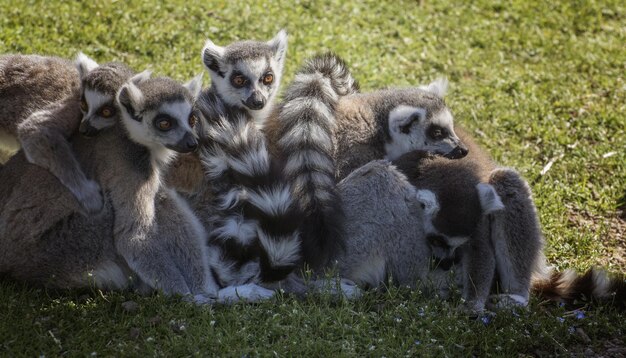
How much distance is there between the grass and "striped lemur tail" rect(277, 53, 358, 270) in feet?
1.40

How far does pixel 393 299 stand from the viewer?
5312mm

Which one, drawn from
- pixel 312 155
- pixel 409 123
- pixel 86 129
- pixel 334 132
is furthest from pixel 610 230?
pixel 86 129

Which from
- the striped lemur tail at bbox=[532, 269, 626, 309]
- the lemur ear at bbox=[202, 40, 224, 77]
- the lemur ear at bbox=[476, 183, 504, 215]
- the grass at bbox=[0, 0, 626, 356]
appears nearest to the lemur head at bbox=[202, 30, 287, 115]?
the lemur ear at bbox=[202, 40, 224, 77]

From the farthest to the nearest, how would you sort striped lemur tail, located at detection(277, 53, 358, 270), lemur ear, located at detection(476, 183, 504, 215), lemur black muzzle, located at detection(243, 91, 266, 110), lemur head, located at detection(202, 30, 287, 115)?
lemur head, located at detection(202, 30, 287, 115) → lemur black muzzle, located at detection(243, 91, 266, 110) → lemur ear, located at detection(476, 183, 504, 215) → striped lemur tail, located at detection(277, 53, 358, 270)

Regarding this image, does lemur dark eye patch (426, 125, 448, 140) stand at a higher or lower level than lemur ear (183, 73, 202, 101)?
lower

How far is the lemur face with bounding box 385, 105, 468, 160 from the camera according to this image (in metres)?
6.20

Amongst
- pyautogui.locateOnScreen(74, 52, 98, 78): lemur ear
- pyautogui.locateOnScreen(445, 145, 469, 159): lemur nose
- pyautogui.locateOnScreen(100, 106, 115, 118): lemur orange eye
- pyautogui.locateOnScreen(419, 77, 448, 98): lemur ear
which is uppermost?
pyautogui.locateOnScreen(74, 52, 98, 78): lemur ear

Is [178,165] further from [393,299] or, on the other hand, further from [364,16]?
[364,16]

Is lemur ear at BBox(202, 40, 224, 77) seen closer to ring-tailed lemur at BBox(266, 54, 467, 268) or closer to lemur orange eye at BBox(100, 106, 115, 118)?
ring-tailed lemur at BBox(266, 54, 467, 268)

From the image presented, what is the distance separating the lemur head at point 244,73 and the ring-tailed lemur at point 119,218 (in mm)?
939

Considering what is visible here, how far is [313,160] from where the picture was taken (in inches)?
214

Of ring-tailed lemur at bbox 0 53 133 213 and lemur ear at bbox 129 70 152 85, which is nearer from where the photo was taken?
ring-tailed lemur at bbox 0 53 133 213

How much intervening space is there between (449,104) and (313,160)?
11.8 ft

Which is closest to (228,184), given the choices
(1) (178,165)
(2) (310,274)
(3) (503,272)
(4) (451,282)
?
(1) (178,165)
